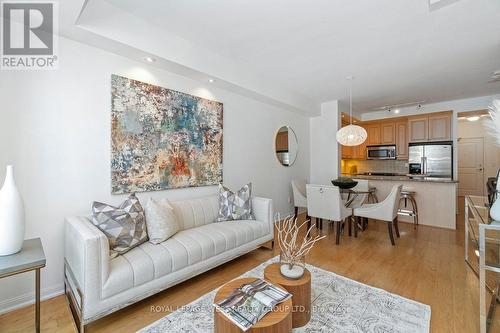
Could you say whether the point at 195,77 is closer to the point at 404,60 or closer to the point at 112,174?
the point at 112,174

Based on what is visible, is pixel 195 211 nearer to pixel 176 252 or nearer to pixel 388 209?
pixel 176 252

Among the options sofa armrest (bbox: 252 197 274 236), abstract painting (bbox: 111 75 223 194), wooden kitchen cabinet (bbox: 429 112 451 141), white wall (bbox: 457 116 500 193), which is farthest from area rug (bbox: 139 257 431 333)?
white wall (bbox: 457 116 500 193)

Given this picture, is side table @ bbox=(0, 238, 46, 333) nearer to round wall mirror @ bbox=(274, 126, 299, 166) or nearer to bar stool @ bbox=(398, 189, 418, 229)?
round wall mirror @ bbox=(274, 126, 299, 166)

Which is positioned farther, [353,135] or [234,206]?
[353,135]

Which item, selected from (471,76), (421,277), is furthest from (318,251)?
(471,76)

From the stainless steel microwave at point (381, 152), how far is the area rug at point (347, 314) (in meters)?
4.71

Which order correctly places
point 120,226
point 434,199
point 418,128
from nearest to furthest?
point 120,226
point 434,199
point 418,128

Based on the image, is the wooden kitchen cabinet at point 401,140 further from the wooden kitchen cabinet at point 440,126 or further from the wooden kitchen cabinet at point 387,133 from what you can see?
the wooden kitchen cabinet at point 440,126

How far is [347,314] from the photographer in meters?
1.76

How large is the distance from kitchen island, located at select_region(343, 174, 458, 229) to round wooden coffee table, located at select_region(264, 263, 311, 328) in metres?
3.84

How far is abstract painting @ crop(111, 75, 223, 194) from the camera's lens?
7.68 feet

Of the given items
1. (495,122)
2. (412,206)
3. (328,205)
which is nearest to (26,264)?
(495,122)

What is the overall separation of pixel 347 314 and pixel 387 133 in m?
5.54

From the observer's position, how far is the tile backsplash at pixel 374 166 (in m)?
6.13
